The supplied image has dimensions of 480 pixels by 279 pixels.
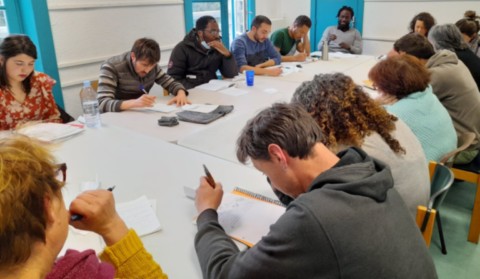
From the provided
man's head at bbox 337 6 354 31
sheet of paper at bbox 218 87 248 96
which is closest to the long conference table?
sheet of paper at bbox 218 87 248 96

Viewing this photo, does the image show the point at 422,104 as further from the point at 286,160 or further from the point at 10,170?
the point at 10,170

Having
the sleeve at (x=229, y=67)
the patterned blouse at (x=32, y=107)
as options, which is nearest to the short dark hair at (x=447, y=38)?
the sleeve at (x=229, y=67)

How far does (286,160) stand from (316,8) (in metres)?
5.74

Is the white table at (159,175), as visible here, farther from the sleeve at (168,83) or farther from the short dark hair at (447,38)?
the short dark hair at (447,38)

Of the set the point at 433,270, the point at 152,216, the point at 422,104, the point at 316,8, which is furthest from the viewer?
the point at 316,8

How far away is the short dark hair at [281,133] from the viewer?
1001 mm

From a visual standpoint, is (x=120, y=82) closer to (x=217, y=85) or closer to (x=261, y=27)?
(x=217, y=85)

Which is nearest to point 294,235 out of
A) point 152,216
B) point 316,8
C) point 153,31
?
point 152,216

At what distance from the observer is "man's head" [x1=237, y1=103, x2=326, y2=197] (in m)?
1.00

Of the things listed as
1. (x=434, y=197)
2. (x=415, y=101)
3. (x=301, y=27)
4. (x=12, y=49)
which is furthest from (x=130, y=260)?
(x=301, y=27)

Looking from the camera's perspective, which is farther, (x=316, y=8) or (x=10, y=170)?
(x=316, y=8)

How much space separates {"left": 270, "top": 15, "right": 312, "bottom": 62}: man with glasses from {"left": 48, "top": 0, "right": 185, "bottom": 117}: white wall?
4.80ft

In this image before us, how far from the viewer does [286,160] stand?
1015 mm

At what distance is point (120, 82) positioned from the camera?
281 cm
